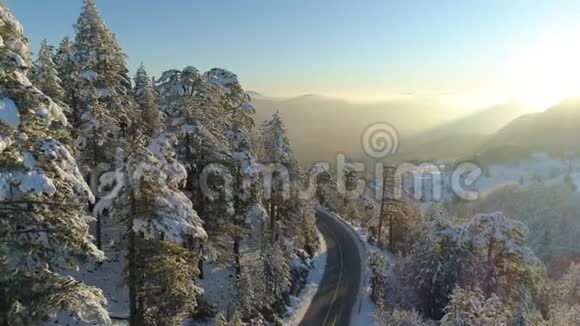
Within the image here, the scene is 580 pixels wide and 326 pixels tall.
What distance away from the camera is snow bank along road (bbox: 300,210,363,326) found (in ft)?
120

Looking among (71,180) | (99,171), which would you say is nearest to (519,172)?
(99,171)

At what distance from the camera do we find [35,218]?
995 cm

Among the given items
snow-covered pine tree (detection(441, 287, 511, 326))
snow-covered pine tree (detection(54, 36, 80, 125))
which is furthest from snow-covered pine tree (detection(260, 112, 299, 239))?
snow-covered pine tree (detection(441, 287, 511, 326))

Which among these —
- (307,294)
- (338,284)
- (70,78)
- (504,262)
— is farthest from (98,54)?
(504,262)

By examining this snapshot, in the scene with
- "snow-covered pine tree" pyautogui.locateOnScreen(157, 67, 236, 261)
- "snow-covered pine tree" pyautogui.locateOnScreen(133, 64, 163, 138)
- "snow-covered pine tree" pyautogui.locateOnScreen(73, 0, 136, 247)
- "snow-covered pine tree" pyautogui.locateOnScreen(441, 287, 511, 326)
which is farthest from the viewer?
"snow-covered pine tree" pyautogui.locateOnScreen(133, 64, 163, 138)

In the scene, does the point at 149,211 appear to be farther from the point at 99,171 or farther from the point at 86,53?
the point at 86,53

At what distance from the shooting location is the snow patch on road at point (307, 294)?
35438 millimetres

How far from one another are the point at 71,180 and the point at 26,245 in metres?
1.80

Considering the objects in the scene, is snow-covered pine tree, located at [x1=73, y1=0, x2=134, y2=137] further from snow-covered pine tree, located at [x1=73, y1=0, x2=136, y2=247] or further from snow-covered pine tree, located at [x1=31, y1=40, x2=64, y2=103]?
snow-covered pine tree, located at [x1=31, y1=40, x2=64, y2=103]

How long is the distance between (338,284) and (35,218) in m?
36.9

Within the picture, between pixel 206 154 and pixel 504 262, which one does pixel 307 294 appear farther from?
pixel 206 154

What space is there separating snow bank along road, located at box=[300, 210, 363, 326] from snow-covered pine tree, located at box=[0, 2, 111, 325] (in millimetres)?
27702

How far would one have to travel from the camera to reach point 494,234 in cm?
3064

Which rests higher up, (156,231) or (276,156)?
(276,156)
